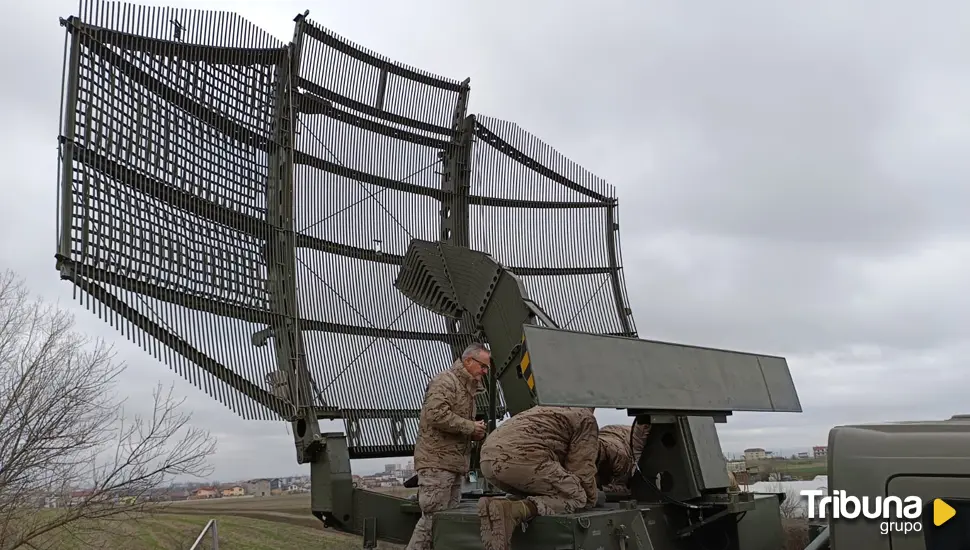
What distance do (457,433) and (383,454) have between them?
11.0 feet

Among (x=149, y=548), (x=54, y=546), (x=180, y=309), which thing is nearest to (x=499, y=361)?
(x=180, y=309)

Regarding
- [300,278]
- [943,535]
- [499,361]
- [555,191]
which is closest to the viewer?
[943,535]


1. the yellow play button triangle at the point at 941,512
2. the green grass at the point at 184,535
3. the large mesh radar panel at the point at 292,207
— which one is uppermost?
the large mesh radar panel at the point at 292,207

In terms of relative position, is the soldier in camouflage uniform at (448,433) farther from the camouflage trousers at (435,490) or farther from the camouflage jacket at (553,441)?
the camouflage jacket at (553,441)

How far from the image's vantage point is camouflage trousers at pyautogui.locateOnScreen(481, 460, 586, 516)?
5.08 m

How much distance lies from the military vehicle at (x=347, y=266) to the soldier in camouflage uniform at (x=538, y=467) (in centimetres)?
16

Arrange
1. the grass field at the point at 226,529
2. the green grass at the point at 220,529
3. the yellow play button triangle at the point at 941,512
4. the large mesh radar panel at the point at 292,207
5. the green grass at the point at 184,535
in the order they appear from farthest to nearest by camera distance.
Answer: the grass field at the point at 226,529, the green grass at the point at 220,529, the green grass at the point at 184,535, the large mesh radar panel at the point at 292,207, the yellow play button triangle at the point at 941,512

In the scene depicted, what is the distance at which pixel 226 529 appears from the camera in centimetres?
1323

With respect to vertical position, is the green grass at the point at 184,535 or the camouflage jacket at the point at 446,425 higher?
the camouflage jacket at the point at 446,425

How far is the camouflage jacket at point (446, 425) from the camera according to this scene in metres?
6.28

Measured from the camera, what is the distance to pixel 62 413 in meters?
10.7

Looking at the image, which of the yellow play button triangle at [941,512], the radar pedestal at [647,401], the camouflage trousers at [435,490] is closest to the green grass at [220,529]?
the radar pedestal at [647,401]

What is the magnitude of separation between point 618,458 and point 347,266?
5.19 m

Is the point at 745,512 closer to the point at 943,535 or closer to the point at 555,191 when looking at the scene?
the point at 943,535
